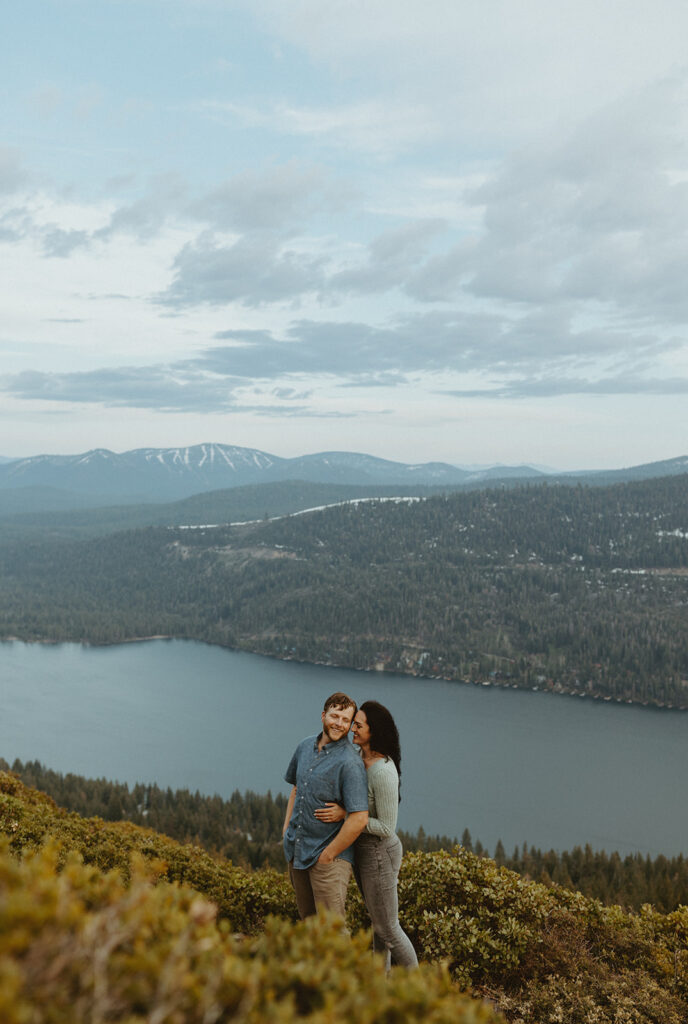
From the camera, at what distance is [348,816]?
6.69m

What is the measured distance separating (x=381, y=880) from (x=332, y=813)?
1.12 m

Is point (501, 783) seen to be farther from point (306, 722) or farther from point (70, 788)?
point (70, 788)

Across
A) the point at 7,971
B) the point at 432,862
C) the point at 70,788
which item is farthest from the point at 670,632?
the point at 7,971

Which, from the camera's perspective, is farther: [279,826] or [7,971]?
[279,826]

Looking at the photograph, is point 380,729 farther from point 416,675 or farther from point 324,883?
point 416,675

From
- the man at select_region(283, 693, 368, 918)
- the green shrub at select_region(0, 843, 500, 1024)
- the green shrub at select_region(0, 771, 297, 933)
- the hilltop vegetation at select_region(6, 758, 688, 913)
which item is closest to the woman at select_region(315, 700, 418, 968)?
the man at select_region(283, 693, 368, 918)

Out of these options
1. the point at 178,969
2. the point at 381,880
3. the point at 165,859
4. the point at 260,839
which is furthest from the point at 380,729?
the point at 260,839

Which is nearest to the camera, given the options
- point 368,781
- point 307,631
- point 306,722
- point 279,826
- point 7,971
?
point 7,971

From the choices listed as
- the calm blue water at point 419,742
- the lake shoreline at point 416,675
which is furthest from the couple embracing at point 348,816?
the lake shoreline at point 416,675

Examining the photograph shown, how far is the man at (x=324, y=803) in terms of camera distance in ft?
22.1

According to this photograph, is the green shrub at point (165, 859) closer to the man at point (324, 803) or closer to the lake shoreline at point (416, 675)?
the man at point (324, 803)

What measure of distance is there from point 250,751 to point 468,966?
296ft

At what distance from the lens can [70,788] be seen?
6631 centimetres

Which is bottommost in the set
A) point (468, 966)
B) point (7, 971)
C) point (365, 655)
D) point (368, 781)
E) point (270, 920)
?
point (365, 655)
